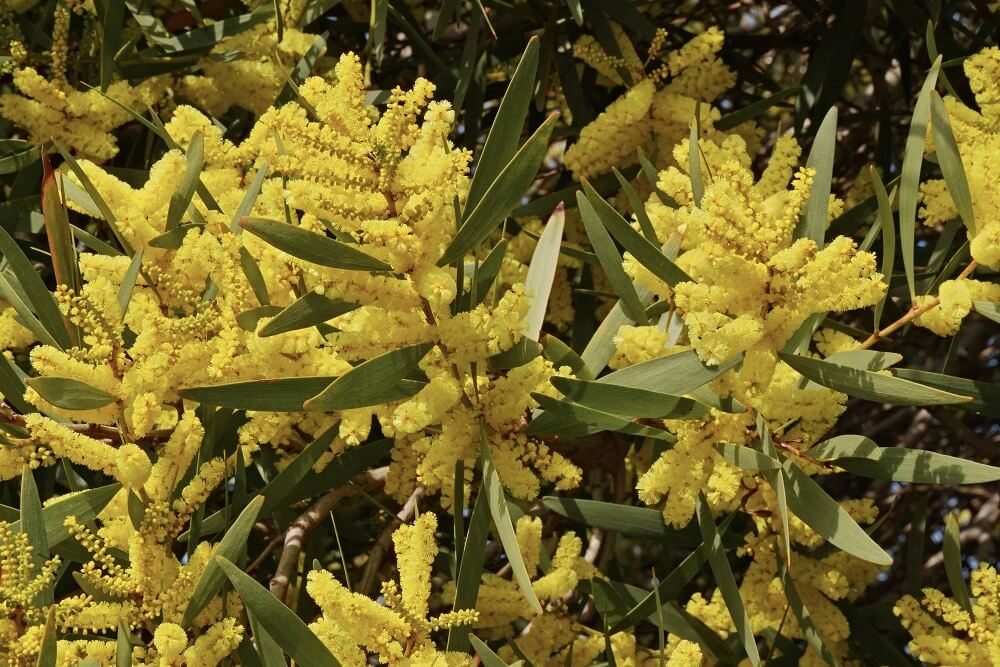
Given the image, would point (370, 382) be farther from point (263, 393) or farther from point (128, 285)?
point (128, 285)

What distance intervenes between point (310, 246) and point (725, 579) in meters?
0.76

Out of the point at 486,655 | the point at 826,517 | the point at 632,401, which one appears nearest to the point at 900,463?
the point at 826,517

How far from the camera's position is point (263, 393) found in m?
1.32

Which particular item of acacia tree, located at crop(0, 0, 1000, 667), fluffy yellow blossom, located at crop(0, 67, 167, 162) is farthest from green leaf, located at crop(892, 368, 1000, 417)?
fluffy yellow blossom, located at crop(0, 67, 167, 162)

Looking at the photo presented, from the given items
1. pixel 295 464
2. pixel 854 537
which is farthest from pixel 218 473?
pixel 854 537

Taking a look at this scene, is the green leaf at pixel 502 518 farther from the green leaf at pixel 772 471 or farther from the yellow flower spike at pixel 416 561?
the green leaf at pixel 772 471

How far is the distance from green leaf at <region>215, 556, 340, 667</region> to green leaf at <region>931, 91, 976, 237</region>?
1.03m

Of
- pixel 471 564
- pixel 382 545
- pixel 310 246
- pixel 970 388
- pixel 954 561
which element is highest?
pixel 310 246

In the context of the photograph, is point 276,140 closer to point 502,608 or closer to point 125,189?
point 125,189

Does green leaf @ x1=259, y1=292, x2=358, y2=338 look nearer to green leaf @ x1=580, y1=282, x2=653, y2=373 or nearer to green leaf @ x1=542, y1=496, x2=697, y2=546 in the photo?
green leaf @ x1=580, y1=282, x2=653, y2=373

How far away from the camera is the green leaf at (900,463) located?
1.38 metres

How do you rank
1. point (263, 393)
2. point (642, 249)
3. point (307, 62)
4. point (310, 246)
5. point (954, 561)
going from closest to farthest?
point (310, 246)
point (263, 393)
point (642, 249)
point (954, 561)
point (307, 62)

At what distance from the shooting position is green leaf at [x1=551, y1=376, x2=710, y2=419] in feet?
4.36

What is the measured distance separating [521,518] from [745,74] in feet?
4.28
